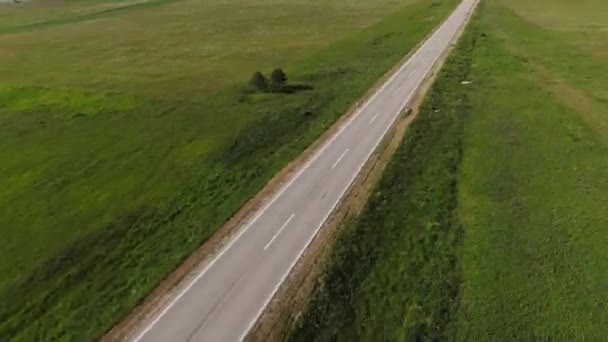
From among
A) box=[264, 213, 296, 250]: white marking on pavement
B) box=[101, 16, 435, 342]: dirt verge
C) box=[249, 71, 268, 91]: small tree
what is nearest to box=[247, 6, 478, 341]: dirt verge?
box=[101, 16, 435, 342]: dirt verge

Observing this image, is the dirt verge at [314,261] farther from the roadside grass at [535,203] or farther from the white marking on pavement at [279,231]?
the roadside grass at [535,203]

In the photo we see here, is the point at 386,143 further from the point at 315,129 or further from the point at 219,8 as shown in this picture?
the point at 219,8

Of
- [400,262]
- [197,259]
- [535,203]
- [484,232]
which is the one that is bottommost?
[535,203]

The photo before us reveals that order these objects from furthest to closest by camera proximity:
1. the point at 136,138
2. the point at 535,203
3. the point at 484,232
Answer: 1. the point at 136,138
2. the point at 535,203
3. the point at 484,232

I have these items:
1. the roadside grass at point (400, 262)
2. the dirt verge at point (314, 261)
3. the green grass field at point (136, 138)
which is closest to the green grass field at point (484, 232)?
the roadside grass at point (400, 262)

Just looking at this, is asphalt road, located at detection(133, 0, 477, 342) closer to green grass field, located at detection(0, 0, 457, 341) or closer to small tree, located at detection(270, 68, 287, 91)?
green grass field, located at detection(0, 0, 457, 341)

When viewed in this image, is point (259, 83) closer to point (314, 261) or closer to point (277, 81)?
point (277, 81)

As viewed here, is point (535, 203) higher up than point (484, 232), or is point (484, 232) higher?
point (484, 232)

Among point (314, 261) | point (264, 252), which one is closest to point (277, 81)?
point (264, 252)
